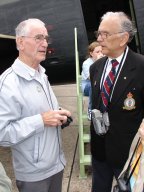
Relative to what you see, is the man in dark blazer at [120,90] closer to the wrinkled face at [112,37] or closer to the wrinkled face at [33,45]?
the wrinkled face at [112,37]

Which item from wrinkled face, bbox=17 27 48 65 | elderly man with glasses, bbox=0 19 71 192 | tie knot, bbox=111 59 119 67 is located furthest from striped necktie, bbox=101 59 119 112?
wrinkled face, bbox=17 27 48 65

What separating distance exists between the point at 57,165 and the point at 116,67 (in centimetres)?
84

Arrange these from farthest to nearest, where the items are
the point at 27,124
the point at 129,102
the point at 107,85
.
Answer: the point at 107,85, the point at 129,102, the point at 27,124

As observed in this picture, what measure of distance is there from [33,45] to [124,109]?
0.81 m

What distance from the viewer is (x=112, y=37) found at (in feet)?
8.25

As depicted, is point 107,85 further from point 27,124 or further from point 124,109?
point 27,124

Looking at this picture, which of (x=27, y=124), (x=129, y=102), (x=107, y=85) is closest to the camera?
(x=27, y=124)

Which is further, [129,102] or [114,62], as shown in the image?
[114,62]

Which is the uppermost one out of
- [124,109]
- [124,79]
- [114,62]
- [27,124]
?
[114,62]

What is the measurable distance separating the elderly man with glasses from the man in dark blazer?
17.1 inches

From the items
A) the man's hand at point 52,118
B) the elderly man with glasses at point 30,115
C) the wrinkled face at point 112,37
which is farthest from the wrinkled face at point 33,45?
→ the wrinkled face at point 112,37

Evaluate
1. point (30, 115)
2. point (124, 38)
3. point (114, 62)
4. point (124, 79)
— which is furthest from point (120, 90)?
point (30, 115)

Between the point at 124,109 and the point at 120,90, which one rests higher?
the point at 120,90

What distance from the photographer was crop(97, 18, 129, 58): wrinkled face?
2500 millimetres
